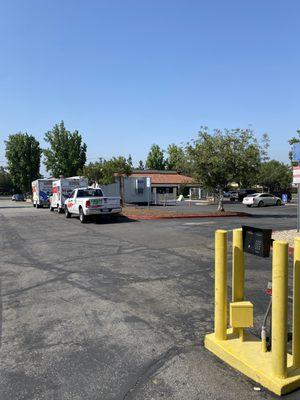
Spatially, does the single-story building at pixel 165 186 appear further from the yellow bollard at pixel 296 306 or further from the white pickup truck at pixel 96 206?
the yellow bollard at pixel 296 306

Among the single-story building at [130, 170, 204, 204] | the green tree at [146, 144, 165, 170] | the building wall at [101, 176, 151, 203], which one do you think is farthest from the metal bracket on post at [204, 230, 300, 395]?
the green tree at [146, 144, 165, 170]

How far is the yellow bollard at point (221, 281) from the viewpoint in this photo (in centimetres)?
453

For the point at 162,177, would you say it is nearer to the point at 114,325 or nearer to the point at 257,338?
the point at 114,325

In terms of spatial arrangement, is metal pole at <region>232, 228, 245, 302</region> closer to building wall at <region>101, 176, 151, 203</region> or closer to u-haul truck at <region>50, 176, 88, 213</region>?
u-haul truck at <region>50, 176, 88, 213</region>

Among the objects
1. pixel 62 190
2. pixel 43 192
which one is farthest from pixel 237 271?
pixel 43 192

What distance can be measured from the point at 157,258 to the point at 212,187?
17113mm

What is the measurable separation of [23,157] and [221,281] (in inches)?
2817

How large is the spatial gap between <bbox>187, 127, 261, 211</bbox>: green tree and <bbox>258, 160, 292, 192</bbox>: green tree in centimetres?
4409

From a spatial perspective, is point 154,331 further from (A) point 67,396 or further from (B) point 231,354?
(A) point 67,396

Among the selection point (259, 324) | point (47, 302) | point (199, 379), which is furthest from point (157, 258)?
point (199, 379)

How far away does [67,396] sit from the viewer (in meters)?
3.73

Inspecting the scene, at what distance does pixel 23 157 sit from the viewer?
72.1 metres

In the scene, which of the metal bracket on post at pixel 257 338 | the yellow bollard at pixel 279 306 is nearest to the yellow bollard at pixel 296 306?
the metal bracket on post at pixel 257 338

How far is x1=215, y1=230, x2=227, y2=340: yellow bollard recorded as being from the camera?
453cm
